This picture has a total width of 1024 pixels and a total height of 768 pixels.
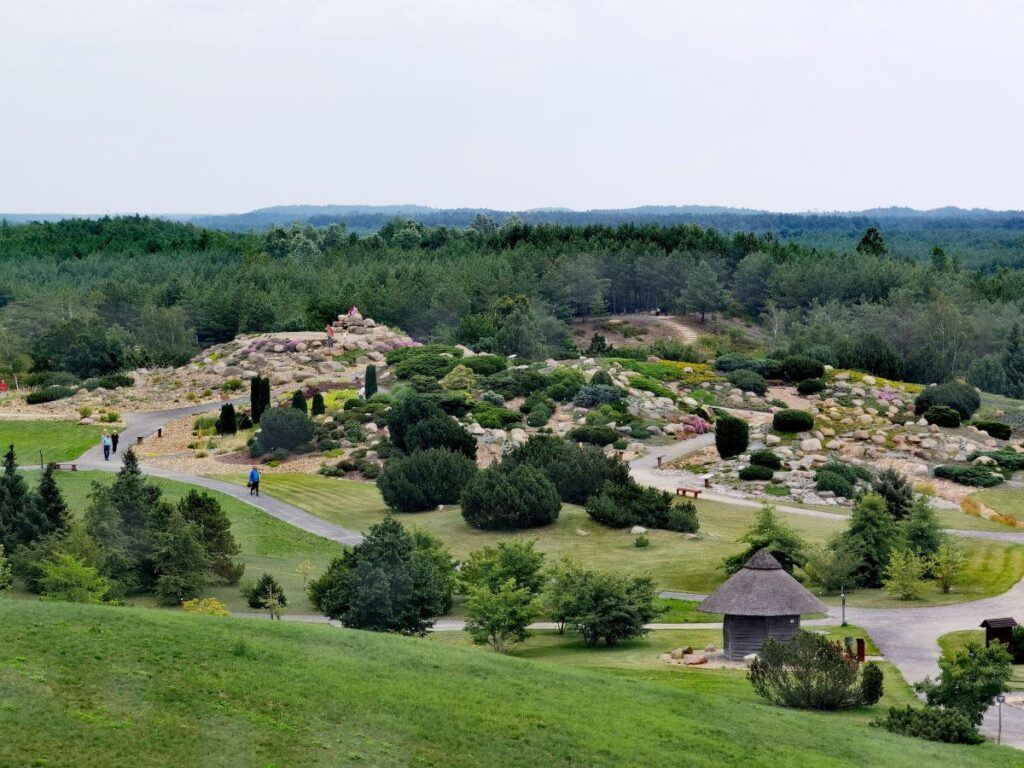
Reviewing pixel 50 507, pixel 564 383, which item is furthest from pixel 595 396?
pixel 50 507

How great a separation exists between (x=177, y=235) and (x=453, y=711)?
513 ft

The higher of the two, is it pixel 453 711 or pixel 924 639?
pixel 453 711

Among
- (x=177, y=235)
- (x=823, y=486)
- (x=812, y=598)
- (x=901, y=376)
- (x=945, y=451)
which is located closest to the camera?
(x=812, y=598)

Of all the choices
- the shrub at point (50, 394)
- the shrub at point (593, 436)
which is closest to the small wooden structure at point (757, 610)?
the shrub at point (593, 436)

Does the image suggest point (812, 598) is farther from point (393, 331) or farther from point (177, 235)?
point (177, 235)

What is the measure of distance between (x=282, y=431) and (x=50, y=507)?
24.3m

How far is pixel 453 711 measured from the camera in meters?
22.8

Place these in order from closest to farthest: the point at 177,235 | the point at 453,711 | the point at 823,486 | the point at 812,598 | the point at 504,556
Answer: the point at 453,711 < the point at 812,598 < the point at 504,556 < the point at 823,486 < the point at 177,235

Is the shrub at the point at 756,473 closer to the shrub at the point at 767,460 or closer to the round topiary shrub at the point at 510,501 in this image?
the shrub at the point at 767,460

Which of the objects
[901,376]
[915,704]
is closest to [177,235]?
[901,376]

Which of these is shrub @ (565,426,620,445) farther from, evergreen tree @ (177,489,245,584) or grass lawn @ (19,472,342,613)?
evergreen tree @ (177,489,245,584)

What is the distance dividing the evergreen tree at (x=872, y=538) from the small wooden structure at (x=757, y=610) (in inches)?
293

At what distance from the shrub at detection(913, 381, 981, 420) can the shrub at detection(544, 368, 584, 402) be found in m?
15.9

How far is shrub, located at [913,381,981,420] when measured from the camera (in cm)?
6794
